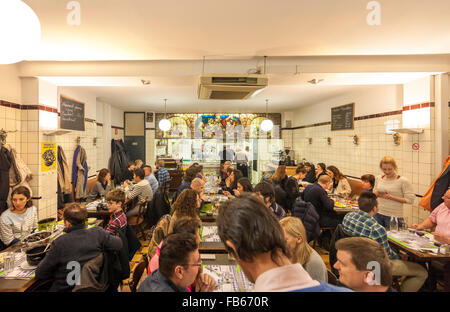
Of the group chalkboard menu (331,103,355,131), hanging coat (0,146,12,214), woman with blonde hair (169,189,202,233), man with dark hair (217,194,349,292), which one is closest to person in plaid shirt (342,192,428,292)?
woman with blonde hair (169,189,202,233)

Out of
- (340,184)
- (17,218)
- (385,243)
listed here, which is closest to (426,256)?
(385,243)

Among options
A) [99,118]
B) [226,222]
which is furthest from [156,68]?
[99,118]

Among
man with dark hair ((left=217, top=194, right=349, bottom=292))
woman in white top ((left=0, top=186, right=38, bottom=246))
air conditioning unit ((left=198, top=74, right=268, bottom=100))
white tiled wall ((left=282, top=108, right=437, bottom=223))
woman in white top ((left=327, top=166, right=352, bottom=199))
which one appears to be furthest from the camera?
woman in white top ((left=327, top=166, right=352, bottom=199))

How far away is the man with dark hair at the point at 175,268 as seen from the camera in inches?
53.6

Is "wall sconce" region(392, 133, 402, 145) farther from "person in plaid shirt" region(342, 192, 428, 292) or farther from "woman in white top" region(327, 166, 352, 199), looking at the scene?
"person in plaid shirt" region(342, 192, 428, 292)

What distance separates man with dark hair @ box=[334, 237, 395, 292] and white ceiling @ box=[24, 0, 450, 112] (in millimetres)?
2046

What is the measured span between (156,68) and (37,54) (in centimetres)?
156

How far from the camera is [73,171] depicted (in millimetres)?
5066

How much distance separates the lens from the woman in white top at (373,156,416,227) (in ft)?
11.0

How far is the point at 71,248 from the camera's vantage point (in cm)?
188

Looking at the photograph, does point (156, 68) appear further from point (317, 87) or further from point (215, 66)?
point (317, 87)

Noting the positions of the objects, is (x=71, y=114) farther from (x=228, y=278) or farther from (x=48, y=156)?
(x=228, y=278)

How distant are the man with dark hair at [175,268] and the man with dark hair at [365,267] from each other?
0.88 meters
